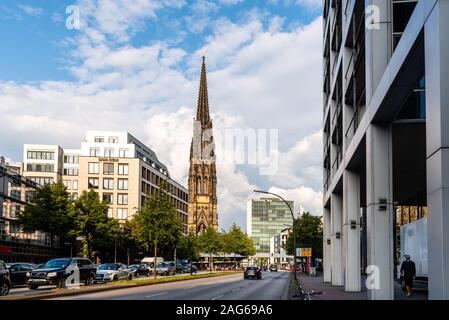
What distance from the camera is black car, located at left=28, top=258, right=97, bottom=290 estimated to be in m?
30.7

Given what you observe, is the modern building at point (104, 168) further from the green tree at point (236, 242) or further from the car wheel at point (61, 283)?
the car wheel at point (61, 283)

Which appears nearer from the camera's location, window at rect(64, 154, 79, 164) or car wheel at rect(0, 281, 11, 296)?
car wheel at rect(0, 281, 11, 296)

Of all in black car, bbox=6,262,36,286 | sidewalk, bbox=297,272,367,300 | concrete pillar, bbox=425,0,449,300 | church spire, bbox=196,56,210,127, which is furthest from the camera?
church spire, bbox=196,56,210,127

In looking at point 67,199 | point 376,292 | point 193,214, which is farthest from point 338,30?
point 193,214

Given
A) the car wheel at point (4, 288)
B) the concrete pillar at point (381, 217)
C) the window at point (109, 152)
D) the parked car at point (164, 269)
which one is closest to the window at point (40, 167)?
the window at point (109, 152)

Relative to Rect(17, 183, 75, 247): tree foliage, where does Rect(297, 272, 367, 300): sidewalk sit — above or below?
below

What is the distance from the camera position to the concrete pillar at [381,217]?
20.2m

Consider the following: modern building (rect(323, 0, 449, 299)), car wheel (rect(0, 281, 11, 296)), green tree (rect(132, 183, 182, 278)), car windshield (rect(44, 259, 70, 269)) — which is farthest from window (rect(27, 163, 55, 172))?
car wheel (rect(0, 281, 11, 296))

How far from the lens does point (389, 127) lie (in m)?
20.6

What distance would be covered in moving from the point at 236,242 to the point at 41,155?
47114 mm

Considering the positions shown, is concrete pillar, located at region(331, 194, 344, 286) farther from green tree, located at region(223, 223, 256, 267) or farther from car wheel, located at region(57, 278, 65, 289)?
green tree, located at region(223, 223, 256, 267)

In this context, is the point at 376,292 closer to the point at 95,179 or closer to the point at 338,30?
the point at 338,30

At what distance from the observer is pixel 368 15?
2067cm

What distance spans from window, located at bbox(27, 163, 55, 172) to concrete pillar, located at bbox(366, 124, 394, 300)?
102915 millimetres
